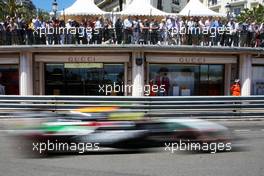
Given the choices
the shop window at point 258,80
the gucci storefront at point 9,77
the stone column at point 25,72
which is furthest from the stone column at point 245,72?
the gucci storefront at point 9,77

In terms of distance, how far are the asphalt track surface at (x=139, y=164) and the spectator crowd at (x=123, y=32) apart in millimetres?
13468

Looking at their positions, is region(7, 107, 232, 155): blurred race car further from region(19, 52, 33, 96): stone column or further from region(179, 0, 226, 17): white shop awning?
region(179, 0, 226, 17): white shop awning

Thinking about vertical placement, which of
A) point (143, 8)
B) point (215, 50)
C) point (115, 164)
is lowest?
point (115, 164)

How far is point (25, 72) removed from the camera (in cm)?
2569

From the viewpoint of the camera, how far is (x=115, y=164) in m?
8.88

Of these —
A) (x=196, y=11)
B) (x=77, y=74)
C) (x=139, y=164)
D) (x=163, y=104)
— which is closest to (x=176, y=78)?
(x=196, y=11)

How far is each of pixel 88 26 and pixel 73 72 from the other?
4660 millimetres

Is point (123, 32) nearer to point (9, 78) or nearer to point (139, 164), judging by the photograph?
point (9, 78)

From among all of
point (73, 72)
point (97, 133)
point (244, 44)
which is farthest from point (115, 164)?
point (73, 72)

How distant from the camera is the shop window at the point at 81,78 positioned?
27.1 meters

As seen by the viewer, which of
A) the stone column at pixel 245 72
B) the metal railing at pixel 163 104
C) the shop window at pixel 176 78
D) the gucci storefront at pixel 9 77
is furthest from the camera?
the shop window at pixel 176 78

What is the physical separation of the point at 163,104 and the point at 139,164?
8605 millimetres

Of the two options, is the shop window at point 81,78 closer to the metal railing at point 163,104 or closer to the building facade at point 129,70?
the building facade at point 129,70

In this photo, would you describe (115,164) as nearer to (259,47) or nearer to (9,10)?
(259,47)
